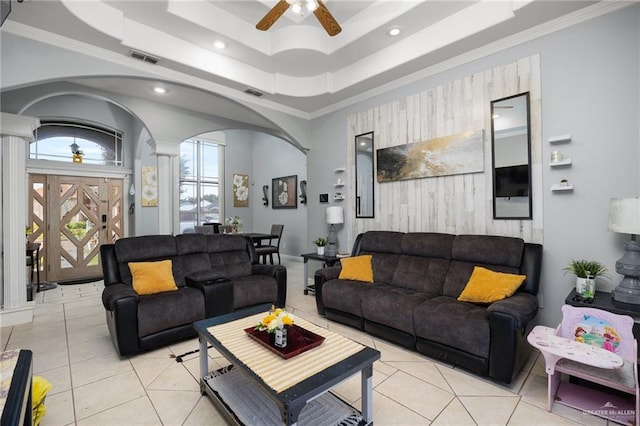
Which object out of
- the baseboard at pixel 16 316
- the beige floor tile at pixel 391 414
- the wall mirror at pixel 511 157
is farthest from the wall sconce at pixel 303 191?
the beige floor tile at pixel 391 414

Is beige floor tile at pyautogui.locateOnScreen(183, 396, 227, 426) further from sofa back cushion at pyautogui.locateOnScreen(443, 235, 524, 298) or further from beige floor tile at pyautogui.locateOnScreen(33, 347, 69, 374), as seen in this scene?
sofa back cushion at pyautogui.locateOnScreen(443, 235, 524, 298)

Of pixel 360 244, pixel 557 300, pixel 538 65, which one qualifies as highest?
pixel 538 65

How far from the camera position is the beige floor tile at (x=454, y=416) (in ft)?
6.12

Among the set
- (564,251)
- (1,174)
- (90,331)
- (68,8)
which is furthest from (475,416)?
(1,174)

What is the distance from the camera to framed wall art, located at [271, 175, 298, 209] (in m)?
7.96

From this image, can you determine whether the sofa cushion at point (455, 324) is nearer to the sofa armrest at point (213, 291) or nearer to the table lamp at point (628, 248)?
the table lamp at point (628, 248)

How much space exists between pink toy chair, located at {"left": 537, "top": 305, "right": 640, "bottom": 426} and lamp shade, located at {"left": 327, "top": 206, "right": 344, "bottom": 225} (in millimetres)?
2954

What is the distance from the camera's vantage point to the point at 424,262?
133 inches

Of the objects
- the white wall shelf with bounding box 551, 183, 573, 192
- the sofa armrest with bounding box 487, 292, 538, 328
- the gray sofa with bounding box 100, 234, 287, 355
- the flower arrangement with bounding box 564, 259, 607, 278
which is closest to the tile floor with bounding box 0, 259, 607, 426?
the gray sofa with bounding box 100, 234, 287, 355

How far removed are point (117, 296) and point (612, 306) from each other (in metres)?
3.93

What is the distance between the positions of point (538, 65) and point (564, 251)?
179cm

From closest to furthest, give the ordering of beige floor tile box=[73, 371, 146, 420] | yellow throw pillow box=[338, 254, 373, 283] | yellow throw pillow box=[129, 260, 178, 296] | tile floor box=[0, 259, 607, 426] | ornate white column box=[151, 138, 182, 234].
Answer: tile floor box=[0, 259, 607, 426]
beige floor tile box=[73, 371, 146, 420]
yellow throw pillow box=[129, 260, 178, 296]
yellow throw pillow box=[338, 254, 373, 283]
ornate white column box=[151, 138, 182, 234]

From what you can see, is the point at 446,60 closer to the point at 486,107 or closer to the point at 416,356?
the point at 486,107

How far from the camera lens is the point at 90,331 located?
338 cm
